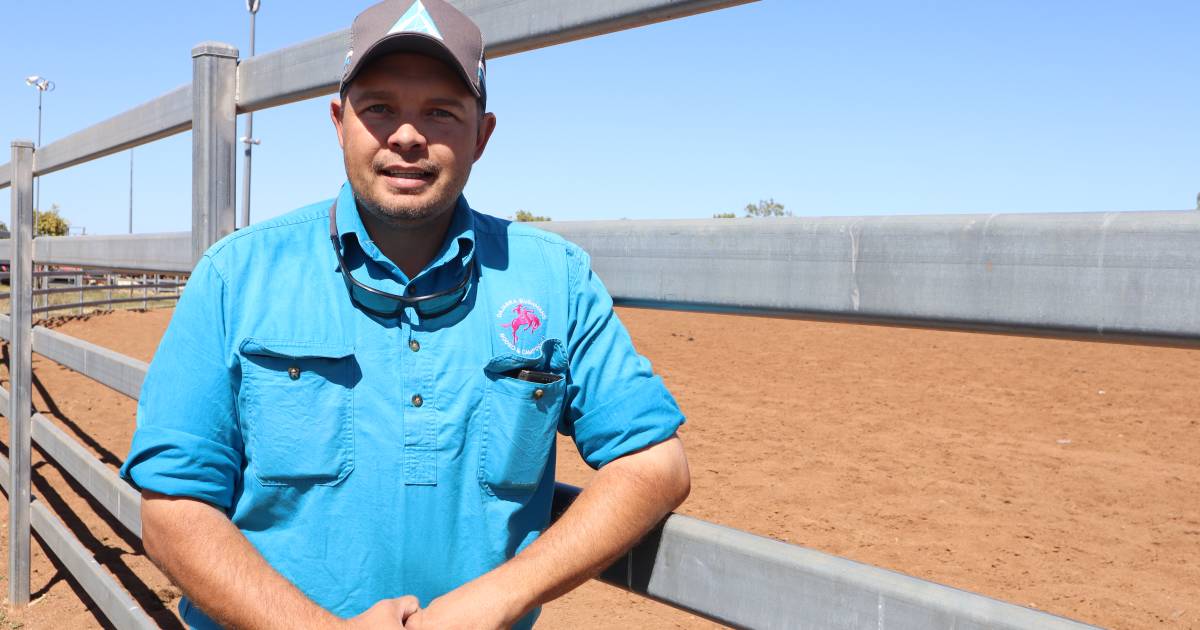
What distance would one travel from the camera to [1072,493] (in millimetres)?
8664

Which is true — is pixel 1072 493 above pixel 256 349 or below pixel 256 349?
below

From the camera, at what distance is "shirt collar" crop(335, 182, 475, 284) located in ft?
5.51

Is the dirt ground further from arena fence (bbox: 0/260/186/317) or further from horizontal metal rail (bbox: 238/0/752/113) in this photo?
horizontal metal rail (bbox: 238/0/752/113)

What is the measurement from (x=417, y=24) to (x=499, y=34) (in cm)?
17

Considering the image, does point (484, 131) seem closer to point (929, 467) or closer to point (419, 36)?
point (419, 36)

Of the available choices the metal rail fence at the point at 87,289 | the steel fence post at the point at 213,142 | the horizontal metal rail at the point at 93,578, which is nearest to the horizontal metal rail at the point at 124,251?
the steel fence post at the point at 213,142

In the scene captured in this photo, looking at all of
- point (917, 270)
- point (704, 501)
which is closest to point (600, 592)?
point (704, 501)

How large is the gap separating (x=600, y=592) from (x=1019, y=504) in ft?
14.5

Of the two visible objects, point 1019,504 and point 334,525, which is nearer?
point 334,525

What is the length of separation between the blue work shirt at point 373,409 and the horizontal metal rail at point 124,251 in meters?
1.25

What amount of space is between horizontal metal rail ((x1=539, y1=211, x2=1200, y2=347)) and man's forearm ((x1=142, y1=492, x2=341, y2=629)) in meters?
0.74

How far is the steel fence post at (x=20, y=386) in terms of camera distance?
443 cm

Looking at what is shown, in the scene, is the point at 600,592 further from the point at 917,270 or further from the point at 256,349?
the point at 917,270

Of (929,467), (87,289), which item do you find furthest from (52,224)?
(929,467)
